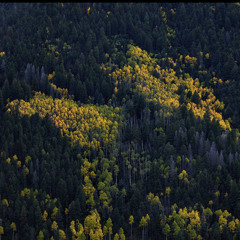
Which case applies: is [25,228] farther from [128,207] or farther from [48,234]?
[128,207]

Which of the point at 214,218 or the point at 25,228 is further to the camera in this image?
the point at 214,218

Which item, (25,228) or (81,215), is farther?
(81,215)

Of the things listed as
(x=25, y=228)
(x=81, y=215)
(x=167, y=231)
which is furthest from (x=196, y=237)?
(x=25, y=228)

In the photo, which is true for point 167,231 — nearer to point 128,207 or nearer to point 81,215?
point 128,207

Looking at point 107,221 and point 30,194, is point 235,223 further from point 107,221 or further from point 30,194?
point 30,194

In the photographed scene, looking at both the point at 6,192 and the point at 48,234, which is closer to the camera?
the point at 48,234

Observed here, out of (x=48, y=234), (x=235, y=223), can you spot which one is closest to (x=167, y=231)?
(x=235, y=223)

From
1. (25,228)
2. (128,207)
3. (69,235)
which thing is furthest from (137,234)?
(25,228)
